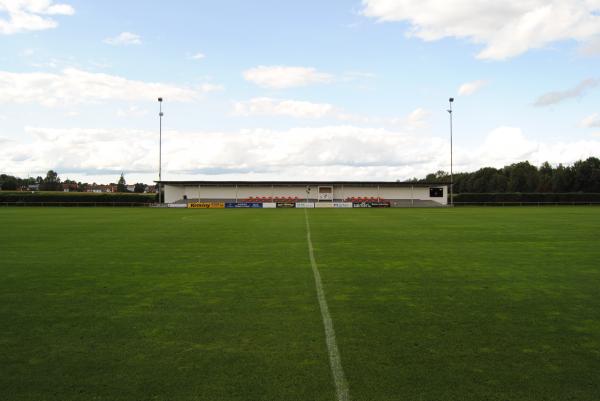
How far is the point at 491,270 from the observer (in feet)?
33.3

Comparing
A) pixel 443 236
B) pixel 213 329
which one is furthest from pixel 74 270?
pixel 443 236

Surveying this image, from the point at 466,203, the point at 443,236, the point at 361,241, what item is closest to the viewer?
the point at 361,241

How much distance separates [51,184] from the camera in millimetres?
159625

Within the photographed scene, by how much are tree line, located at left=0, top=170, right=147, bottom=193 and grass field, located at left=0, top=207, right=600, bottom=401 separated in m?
148

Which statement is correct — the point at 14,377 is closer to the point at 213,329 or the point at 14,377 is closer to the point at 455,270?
the point at 213,329

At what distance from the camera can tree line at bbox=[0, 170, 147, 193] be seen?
485 ft

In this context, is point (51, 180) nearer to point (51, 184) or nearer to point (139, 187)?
point (51, 184)

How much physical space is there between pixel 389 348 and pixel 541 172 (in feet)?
404

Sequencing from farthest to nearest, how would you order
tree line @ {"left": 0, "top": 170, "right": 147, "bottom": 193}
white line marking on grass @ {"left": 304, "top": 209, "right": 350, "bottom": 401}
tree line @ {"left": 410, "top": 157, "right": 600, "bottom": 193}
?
tree line @ {"left": 0, "top": 170, "right": 147, "bottom": 193}, tree line @ {"left": 410, "top": 157, "right": 600, "bottom": 193}, white line marking on grass @ {"left": 304, "top": 209, "right": 350, "bottom": 401}

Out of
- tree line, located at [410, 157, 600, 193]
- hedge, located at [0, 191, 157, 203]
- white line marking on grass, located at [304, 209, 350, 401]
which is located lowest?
white line marking on grass, located at [304, 209, 350, 401]

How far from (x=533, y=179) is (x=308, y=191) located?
6939 centimetres

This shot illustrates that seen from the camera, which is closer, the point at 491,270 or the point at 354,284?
the point at 354,284

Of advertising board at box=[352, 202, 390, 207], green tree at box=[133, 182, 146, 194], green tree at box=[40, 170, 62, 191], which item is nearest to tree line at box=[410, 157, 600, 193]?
advertising board at box=[352, 202, 390, 207]

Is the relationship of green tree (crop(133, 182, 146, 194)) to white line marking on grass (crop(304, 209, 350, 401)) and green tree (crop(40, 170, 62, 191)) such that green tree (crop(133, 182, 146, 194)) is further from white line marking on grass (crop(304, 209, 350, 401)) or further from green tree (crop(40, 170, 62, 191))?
white line marking on grass (crop(304, 209, 350, 401))
